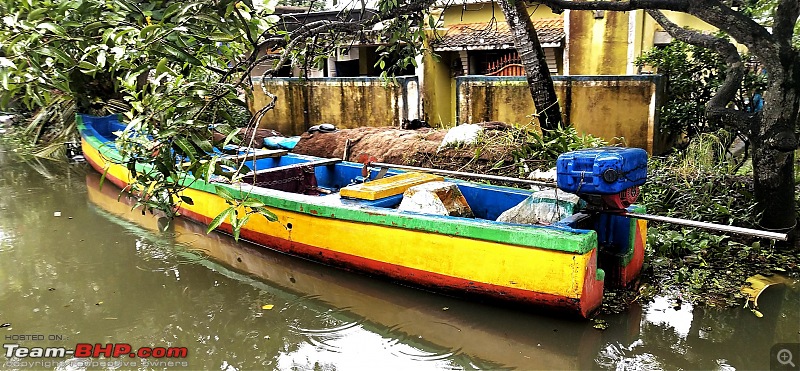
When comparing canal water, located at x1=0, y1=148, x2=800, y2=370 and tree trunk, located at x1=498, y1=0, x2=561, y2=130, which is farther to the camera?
tree trunk, located at x1=498, y1=0, x2=561, y2=130

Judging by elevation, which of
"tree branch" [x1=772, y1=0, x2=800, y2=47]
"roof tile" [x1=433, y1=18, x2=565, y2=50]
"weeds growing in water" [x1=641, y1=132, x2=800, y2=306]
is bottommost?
"weeds growing in water" [x1=641, y1=132, x2=800, y2=306]

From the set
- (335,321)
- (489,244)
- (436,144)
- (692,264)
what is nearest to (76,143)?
(436,144)

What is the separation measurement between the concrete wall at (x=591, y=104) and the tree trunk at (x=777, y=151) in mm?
2492

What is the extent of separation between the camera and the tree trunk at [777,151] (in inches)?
172

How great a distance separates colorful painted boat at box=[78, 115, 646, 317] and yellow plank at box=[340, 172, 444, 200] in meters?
0.04

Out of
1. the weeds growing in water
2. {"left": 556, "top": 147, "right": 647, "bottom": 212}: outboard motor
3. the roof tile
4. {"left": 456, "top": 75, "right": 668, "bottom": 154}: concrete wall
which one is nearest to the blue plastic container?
{"left": 556, "top": 147, "right": 647, "bottom": 212}: outboard motor

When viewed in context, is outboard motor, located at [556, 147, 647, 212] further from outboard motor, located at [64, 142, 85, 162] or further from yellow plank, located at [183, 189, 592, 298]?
outboard motor, located at [64, 142, 85, 162]

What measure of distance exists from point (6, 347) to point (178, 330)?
3.57 ft

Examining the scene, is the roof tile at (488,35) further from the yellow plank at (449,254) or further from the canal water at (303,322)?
the canal water at (303,322)

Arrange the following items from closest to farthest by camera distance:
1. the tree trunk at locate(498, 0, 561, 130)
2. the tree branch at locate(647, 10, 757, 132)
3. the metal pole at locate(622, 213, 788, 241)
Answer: the metal pole at locate(622, 213, 788, 241)
the tree branch at locate(647, 10, 757, 132)
the tree trunk at locate(498, 0, 561, 130)

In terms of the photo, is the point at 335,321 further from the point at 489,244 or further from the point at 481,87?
the point at 481,87

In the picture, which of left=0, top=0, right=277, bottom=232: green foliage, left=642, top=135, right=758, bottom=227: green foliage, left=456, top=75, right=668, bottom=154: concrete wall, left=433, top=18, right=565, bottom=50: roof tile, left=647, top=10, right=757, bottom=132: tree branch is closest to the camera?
left=0, top=0, right=277, bottom=232: green foliage

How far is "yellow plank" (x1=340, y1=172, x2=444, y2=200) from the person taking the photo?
15.5 ft
